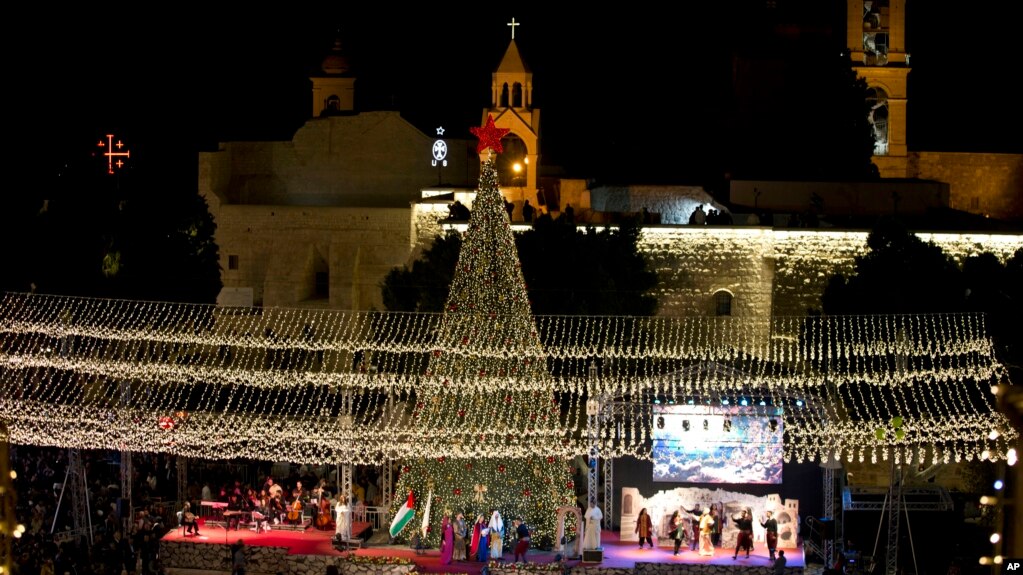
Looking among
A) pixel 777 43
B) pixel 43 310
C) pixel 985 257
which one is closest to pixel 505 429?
pixel 43 310

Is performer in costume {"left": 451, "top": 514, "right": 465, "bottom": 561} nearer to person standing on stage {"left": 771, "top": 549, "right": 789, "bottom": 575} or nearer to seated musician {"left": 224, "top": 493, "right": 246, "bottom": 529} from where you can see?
seated musician {"left": 224, "top": 493, "right": 246, "bottom": 529}

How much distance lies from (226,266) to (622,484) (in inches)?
939

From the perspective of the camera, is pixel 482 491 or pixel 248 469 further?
pixel 248 469

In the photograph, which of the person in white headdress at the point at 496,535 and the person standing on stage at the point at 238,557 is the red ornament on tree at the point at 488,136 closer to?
the person in white headdress at the point at 496,535

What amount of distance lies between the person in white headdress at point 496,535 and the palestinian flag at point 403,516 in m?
1.26

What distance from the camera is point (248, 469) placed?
35094 millimetres

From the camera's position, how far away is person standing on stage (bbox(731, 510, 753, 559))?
29.1m

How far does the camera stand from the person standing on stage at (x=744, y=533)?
95.4 feet

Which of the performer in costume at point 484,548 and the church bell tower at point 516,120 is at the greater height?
the church bell tower at point 516,120

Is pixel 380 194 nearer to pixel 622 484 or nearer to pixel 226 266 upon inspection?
pixel 226 266

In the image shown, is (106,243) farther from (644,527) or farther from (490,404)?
(644,527)

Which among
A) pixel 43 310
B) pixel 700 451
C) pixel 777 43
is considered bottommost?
pixel 700 451

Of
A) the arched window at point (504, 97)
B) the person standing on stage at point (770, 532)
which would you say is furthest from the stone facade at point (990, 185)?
the person standing on stage at point (770, 532)

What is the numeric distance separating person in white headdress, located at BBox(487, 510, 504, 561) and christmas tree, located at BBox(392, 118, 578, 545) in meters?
0.34
